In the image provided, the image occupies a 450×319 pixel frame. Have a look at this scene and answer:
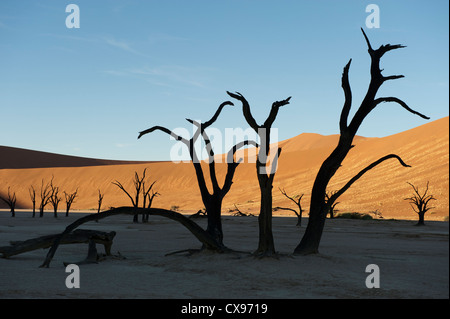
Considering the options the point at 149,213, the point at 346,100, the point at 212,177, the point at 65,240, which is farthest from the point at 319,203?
the point at 65,240

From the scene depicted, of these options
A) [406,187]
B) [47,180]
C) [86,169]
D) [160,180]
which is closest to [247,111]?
[406,187]

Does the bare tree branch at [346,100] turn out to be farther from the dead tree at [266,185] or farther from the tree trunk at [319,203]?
the dead tree at [266,185]

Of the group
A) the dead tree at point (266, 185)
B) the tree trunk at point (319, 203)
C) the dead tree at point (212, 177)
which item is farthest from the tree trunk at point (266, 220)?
the dead tree at point (212, 177)

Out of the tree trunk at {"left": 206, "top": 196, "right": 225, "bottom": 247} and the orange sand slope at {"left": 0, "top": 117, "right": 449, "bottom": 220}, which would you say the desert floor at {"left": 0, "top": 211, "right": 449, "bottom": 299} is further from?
the orange sand slope at {"left": 0, "top": 117, "right": 449, "bottom": 220}

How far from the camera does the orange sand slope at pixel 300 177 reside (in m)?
43.3

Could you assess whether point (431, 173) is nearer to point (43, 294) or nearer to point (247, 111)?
point (247, 111)

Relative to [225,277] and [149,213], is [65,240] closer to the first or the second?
[149,213]

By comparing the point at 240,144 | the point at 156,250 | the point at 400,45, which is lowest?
the point at 156,250

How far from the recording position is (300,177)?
66.1 meters

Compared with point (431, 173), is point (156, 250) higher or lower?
lower

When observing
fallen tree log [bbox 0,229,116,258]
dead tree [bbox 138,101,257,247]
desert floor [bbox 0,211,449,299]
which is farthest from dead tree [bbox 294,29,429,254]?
fallen tree log [bbox 0,229,116,258]

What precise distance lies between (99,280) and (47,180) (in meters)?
82.2

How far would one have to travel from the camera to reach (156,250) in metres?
12.9
